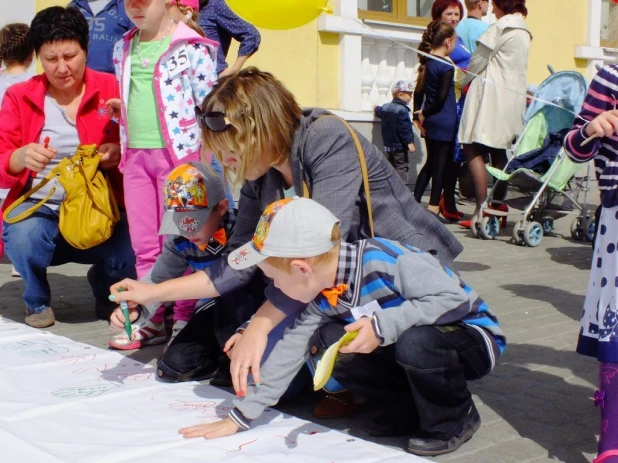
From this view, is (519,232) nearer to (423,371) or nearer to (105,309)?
(105,309)

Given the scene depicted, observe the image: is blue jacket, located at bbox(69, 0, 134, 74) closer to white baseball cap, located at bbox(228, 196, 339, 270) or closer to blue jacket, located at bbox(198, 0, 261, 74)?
blue jacket, located at bbox(198, 0, 261, 74)

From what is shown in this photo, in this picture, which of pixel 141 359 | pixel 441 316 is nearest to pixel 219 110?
pixel 441 316

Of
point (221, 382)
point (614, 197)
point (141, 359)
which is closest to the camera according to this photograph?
point (614, 197)

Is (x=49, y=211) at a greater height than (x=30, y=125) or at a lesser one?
lesser

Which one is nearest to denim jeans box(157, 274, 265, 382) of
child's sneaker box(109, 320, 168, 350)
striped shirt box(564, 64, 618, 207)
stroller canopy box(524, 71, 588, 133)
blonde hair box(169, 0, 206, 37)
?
child's sneaker box(109, 320, 168, 350)

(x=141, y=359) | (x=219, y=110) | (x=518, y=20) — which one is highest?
(x=518, y=20)

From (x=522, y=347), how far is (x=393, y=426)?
46.5 inches

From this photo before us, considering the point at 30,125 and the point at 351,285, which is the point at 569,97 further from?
the point at 351,285

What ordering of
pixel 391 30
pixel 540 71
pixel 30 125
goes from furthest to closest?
pixel 540 71
pixel 391 30
pixel 30 125

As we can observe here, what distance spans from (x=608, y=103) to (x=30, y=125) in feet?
8.97

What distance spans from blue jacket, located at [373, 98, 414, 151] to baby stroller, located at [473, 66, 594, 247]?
171 cm

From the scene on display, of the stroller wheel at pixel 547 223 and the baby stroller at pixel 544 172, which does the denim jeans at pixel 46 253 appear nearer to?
the baby stroller at pixel 544 172

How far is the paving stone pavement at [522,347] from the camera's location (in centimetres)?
276

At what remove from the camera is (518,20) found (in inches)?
274
